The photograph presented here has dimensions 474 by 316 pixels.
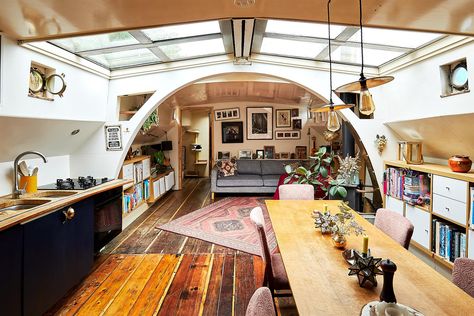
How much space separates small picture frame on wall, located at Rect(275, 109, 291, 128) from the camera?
6.75 metres

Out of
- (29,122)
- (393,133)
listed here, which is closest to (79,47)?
(29,122)

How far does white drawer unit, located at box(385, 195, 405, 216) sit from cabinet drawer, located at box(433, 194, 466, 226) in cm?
51

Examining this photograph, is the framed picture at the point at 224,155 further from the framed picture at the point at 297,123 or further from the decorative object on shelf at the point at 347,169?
the decorative object on shelf at the point at 347,169

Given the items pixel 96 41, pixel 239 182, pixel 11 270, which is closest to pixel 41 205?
pixel 11 270

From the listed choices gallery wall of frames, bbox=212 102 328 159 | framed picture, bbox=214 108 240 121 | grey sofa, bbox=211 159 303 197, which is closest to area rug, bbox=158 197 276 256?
grey sofa, bbox=211 159 303 197

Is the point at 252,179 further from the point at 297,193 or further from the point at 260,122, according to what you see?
the point at 297,193

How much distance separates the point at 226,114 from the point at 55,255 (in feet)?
17.6

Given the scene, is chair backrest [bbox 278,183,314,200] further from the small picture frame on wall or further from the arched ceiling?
the small picture frame on wall

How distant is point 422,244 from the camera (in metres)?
2.75

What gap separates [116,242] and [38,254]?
1.71 metres

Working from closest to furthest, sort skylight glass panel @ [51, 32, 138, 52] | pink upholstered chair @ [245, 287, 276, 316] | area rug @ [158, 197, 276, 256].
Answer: pink upholstered chair @ [245, 287, 276, 316] < skylight glass panel @ [51, 32, 138, 52] < area rug @ [158, 197, 276, 256]

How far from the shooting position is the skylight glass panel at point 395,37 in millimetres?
2336

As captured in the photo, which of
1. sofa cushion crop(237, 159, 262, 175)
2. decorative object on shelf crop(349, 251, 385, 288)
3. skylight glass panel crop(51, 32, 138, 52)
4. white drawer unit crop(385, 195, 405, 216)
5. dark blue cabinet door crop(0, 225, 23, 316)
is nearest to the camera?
decorative object on shelf crop(349, 251, 385, 288)

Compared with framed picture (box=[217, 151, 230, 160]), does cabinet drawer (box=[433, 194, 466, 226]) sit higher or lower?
lower
